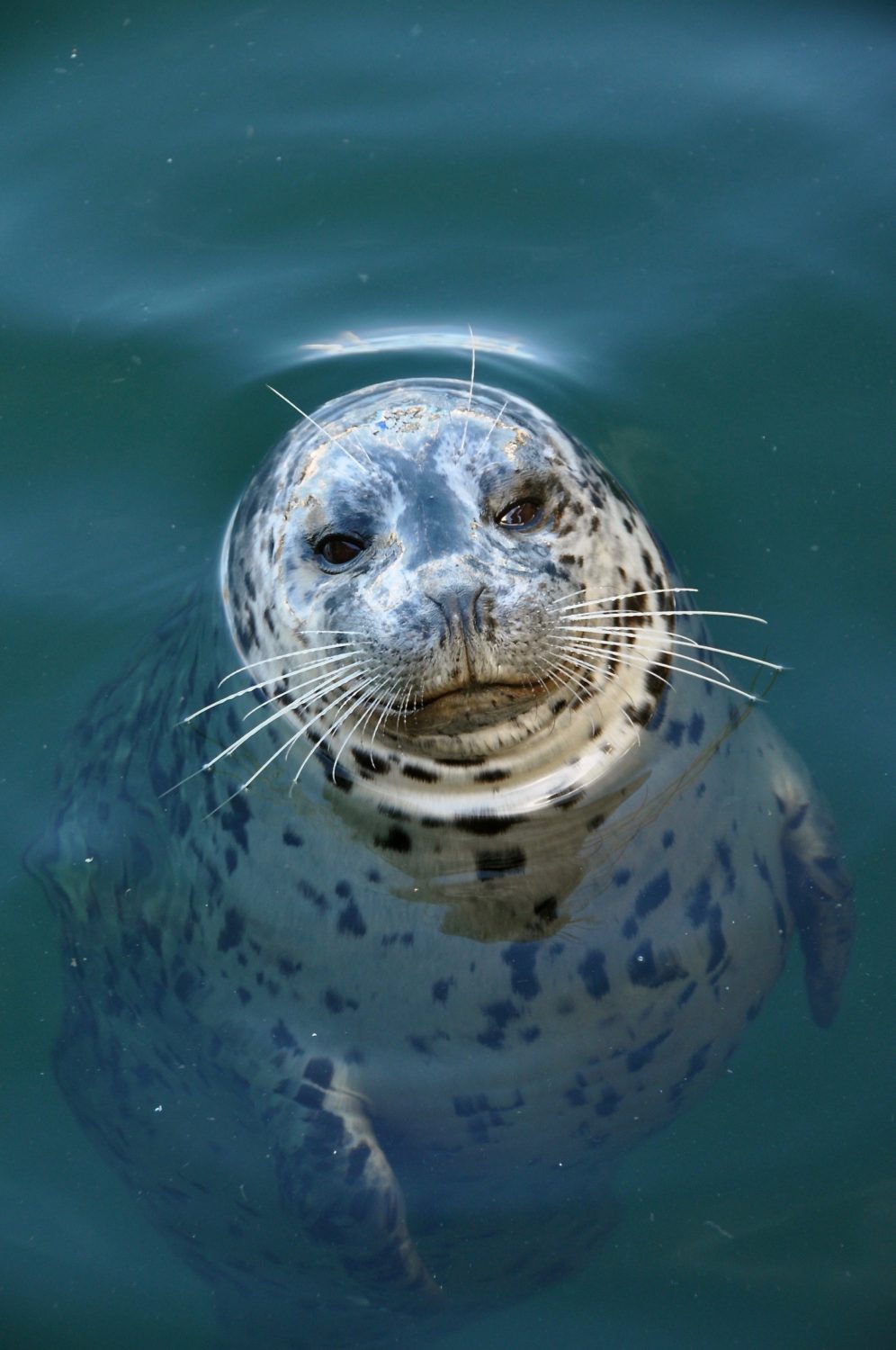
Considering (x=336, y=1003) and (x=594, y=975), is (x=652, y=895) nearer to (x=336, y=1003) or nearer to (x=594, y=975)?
(x=594, y=975)

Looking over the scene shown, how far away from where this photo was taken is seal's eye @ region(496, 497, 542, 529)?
324 centimetres

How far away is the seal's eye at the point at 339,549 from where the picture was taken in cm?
326

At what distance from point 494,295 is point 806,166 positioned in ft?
3.57

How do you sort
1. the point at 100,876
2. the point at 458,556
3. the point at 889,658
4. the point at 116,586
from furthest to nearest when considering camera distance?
the point at 116,586 → the point at 889,658 → the point at 100,876 → the point at 458,556

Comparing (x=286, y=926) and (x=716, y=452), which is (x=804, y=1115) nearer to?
(x=286, y=926)

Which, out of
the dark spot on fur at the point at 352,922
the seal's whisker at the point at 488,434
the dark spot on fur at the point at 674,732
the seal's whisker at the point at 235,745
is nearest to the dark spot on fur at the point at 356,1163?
the dark spot on fur at the point at 352,922

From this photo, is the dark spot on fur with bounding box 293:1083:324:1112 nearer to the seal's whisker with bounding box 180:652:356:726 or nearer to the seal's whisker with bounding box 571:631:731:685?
the seal's whisker with bounding box 180:652:356:726

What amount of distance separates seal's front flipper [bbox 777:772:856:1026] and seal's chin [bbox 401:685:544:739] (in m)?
0.81

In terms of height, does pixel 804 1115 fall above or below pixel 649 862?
below

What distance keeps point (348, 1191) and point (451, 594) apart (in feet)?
4.07

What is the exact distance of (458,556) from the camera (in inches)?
119

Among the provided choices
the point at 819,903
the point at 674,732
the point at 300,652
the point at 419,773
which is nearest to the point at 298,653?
the point at 300,652

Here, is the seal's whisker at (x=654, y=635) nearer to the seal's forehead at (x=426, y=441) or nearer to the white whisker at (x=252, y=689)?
the seal's forehead at (x=426, y=441)

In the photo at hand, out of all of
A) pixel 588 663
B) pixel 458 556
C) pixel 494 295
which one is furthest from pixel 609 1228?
pixel 494 295
